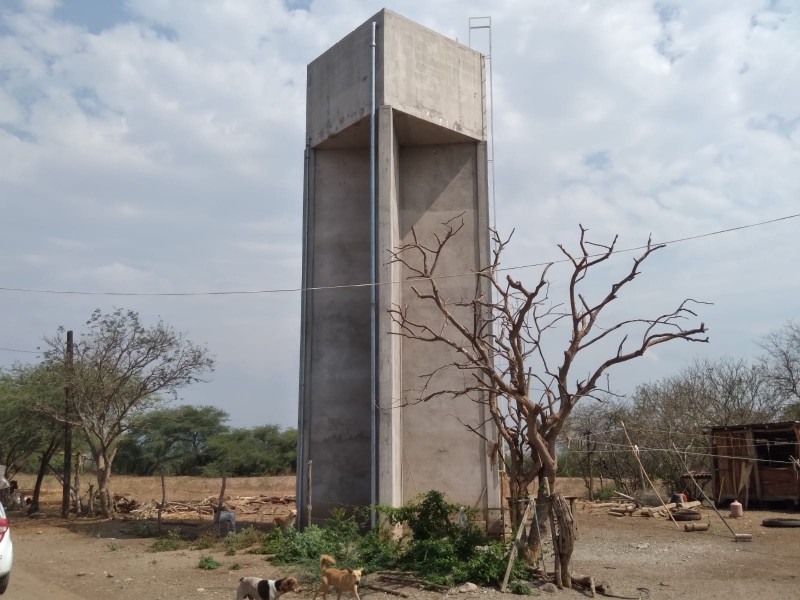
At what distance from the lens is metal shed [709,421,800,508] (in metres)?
22.6

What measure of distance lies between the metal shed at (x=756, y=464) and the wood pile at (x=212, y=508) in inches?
611

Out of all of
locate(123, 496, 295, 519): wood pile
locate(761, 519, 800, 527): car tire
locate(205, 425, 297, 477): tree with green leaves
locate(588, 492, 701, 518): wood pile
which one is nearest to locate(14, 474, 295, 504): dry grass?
locate(205, 425, 297, 477): tree with green leaves

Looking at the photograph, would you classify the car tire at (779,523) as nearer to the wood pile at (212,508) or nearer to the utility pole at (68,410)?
the wood pile at (212,508)

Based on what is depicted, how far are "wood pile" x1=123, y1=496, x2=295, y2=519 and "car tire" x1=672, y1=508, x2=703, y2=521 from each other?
1333 centimetres

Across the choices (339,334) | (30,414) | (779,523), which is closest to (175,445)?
(30,414)

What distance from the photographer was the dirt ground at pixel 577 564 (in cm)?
1080

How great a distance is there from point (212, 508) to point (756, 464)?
19.0 metres

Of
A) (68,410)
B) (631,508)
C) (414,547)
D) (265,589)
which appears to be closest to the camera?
(265,589)

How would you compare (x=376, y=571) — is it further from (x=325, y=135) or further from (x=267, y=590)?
(x=325, y=135)

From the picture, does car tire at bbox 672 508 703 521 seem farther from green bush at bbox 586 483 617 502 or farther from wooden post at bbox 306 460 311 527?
wooden post at bbox 306 460 311 527

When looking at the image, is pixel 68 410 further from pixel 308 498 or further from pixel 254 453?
pixel 254 453

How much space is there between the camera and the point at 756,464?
928 inches

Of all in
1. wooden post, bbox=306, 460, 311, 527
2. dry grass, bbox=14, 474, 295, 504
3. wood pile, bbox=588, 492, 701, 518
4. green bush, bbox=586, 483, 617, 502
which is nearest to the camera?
wooden post, bbox=306, 460, 311, 527

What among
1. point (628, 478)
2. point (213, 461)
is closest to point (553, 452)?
point (628, 478)
